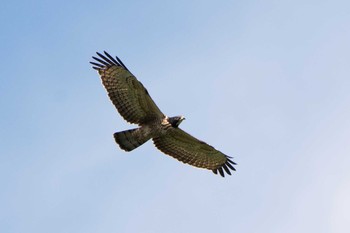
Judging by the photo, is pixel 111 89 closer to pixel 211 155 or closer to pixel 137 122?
pixel 137 122

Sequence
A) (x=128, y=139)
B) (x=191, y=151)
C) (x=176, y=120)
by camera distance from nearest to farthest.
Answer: (x=128, y=139), (x=176, y=120), (x=191, y=151)

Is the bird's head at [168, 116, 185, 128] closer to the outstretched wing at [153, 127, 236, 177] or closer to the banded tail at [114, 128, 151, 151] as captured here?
the outstretched wing at [153, 127, 236, 177]

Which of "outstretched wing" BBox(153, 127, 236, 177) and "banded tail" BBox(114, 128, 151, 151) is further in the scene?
"outstretched wing" BBox(153, 127, 236, 177)

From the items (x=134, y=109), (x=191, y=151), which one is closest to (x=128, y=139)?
(x=134, y=109)

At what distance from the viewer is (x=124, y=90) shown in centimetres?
2497

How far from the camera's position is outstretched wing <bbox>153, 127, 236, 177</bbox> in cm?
2588

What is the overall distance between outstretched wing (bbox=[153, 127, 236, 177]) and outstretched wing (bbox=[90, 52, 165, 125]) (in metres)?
1.04

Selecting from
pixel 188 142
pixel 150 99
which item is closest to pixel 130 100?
pixel 150 99

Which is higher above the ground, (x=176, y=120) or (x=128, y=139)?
(x=176, y=120)

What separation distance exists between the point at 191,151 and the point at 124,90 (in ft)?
9.84

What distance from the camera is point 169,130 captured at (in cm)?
2542

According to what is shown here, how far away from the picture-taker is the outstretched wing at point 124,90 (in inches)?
982

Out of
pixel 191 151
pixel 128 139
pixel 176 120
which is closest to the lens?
pixel 128 139

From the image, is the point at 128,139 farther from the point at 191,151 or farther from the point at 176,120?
the point at 191,151
